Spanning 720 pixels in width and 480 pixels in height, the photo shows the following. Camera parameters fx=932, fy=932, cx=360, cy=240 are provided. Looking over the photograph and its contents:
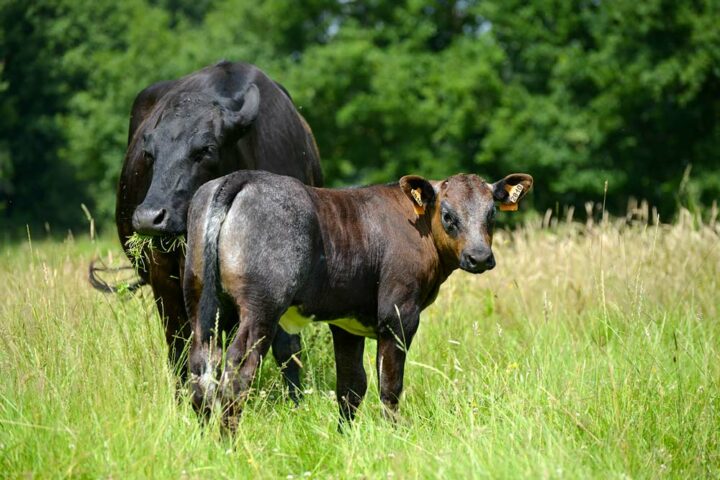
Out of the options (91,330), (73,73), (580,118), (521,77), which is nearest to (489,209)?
(91,330)

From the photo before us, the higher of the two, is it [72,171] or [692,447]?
[692,447]

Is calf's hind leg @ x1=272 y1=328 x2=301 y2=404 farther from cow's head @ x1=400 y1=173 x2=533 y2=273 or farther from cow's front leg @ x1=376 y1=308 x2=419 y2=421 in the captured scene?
cow's head @ x1=400 y1=173 x2=533 y2=273

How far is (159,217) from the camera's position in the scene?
5.65 m

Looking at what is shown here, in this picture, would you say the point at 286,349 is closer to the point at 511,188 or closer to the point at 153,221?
the point at 153,221

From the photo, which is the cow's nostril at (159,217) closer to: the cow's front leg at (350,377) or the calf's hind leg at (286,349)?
the cow's front leg at (350,377)

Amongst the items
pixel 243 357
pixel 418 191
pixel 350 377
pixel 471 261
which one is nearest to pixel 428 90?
pixel 418 191

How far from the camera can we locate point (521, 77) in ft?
104

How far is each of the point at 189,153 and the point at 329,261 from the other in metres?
1.33

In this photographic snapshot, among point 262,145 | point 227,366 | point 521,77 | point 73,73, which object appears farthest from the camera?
point 73,73

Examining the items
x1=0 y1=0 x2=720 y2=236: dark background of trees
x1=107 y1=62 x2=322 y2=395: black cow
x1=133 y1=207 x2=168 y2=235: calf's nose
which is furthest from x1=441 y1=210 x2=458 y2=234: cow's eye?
x1=0 y1=0 x2=720 y2=236: dark background of trees

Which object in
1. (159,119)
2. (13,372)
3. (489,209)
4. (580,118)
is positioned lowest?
(580,118)

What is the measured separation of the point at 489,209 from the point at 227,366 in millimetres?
1859

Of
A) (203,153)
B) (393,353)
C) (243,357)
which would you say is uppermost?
(203,153)

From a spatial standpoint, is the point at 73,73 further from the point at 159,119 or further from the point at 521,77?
the point at 159,119
